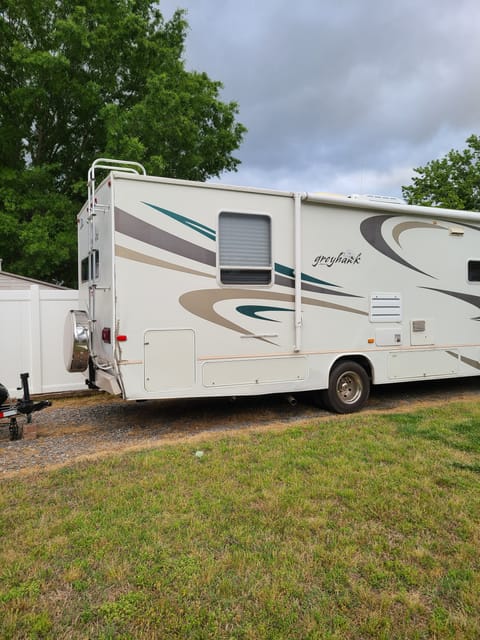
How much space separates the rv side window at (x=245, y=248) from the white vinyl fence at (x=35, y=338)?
11.7ft

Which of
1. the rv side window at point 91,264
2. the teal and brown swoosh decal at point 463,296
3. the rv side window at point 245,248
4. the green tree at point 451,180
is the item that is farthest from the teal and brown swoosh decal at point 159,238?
the green tree at point 451,180

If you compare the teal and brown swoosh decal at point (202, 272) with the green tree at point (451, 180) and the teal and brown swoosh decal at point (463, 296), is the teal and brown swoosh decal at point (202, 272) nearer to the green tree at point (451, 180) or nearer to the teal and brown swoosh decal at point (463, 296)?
the teal and brown swoosh decal at point (463, 296)

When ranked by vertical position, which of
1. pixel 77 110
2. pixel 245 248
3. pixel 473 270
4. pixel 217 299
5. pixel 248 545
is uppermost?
pixel 77 110

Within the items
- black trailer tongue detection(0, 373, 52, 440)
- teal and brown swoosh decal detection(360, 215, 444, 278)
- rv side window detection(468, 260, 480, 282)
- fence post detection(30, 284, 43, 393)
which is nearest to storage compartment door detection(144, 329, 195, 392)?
black trailer tongue detection(0, 373, 52, 440)

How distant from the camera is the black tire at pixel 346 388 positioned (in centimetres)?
637

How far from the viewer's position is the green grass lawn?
2287mm

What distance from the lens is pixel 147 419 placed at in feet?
20.8

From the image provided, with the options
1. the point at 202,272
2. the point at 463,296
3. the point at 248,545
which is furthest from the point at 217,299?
the point at 463,296

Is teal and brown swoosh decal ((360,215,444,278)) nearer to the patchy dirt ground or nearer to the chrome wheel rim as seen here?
the chrome wheel rim

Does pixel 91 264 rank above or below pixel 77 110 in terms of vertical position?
below

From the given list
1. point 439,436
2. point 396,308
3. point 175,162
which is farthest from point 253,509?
point 175,162

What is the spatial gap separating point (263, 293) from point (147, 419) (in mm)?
2354

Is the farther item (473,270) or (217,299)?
(473,270)

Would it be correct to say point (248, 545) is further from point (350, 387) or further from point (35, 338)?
point (35, 338)
